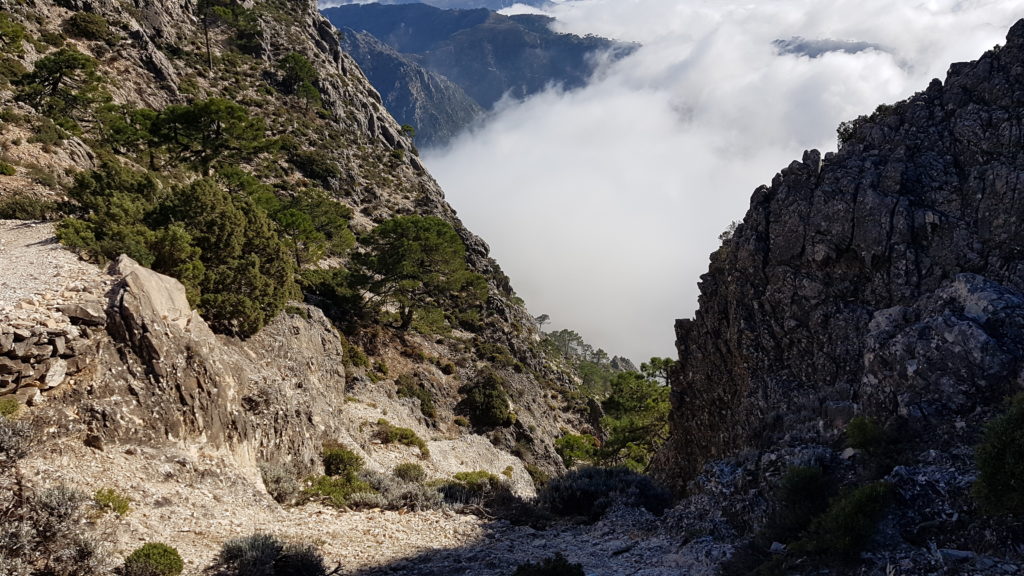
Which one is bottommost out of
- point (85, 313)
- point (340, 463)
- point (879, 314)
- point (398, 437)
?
point (340, 463)

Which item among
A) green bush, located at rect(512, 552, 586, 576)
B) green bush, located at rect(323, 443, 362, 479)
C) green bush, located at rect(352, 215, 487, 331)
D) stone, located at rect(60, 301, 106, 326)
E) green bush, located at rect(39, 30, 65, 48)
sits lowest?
→ green bush, located at rect(512, 552, 586, 576)

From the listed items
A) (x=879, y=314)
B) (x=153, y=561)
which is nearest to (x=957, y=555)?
(x=879, y=314)

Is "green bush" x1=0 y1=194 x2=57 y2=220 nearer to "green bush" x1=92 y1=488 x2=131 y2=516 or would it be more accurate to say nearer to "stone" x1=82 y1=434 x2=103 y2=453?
"stone" x1=82 y1=434 x2=103 y2=453

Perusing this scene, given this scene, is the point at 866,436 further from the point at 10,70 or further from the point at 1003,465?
the point at 10,70

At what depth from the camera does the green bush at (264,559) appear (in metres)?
9.34

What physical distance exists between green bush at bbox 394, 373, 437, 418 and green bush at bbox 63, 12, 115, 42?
4950cm

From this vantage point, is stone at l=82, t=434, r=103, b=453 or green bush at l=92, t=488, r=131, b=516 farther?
stone at l=82, t=434, r=103, b=453

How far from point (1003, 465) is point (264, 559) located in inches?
461

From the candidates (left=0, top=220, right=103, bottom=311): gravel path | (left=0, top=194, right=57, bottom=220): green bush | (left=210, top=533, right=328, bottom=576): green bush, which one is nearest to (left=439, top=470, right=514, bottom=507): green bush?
Answer: (left=210, top=533, right=328, bottom=576): green bush

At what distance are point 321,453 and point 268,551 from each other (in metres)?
8.56

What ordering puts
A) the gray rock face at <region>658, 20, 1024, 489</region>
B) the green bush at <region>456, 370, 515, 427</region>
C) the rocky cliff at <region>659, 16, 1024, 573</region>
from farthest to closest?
the green bush at <region>456, 370, 515, 427</region>
the gray rock face at <region>658, 20, 1024, 489</region>
the rocky cliff at <region>659, 16, 1024, 573</region>

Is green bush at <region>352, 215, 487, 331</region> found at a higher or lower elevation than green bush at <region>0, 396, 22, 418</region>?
higher

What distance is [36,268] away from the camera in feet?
45.0

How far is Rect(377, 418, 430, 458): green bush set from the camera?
24.5 m
